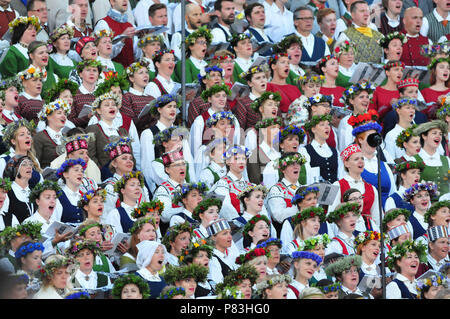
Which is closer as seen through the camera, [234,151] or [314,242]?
[314,242]

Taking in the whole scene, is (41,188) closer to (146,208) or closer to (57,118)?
(146,208)

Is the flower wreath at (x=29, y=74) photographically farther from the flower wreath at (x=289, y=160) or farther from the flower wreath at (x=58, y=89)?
the flower wreath at (x=289, y=160)

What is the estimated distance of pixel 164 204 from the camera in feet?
37.4

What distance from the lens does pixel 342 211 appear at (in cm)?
1148

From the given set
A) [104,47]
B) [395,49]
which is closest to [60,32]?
[104,47]

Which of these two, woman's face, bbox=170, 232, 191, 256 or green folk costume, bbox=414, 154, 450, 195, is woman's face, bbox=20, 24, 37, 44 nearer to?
woman's face, bbox=170, 232, 191, 256

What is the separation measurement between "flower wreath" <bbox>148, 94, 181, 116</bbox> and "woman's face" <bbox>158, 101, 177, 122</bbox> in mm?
29

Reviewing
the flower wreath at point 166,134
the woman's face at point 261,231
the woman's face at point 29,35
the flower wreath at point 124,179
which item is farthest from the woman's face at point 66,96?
the woman's face at point 261,231

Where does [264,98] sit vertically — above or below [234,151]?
above

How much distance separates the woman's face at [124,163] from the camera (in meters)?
11.5

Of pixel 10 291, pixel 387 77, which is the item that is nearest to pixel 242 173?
pixel 387 77

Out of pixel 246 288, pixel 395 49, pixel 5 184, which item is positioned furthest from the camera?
pixel 395 49

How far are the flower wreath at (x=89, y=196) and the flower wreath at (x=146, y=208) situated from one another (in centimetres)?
29

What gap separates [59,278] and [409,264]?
Answer: 3.21m
